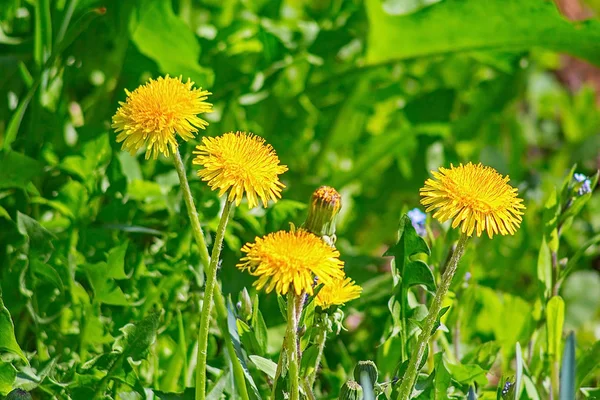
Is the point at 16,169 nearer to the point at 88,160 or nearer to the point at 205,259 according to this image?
the point at 88,160

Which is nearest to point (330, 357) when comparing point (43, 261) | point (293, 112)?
point (43, 261)

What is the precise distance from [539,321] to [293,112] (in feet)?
2.78

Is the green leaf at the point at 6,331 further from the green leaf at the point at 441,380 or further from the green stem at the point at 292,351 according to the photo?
the green leaf at the point at 441,380

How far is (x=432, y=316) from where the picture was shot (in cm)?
84

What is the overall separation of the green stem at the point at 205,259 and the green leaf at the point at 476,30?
847 millimetres

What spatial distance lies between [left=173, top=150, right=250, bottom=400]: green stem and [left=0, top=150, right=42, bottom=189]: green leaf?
0.41 meters

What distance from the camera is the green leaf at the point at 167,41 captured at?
152 cm

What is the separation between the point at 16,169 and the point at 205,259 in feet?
1.65

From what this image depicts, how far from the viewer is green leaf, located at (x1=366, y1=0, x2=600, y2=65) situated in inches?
62.1

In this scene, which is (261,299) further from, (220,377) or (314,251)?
(314,251)

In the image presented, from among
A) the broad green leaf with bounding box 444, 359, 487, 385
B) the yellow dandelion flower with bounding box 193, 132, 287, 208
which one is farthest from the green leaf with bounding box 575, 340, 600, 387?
the yellow dandelion flower with bounding box 193, 132, 287, 208

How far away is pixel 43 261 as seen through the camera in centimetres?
122

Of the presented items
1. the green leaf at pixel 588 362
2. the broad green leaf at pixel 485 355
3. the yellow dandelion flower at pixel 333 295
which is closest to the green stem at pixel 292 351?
the yellow dandelion flower at pixel 333 295

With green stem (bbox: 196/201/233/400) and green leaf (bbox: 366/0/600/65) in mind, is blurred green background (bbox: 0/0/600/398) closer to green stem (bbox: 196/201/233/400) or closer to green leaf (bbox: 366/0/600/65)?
green leaf (bbox: 366/0/600/65)
